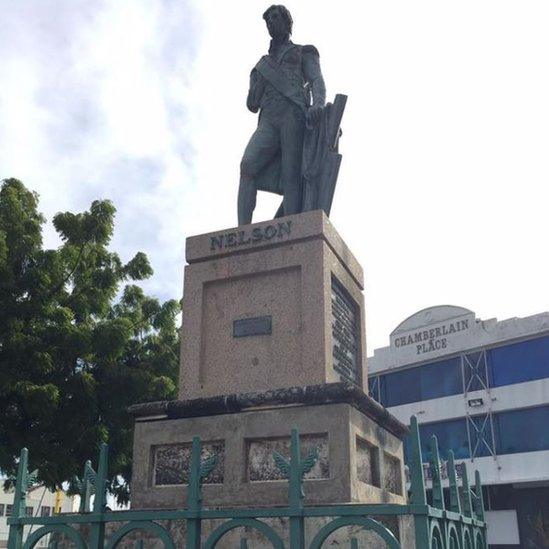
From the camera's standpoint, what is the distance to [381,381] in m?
32.7

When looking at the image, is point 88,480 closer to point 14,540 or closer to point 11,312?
point 14,540

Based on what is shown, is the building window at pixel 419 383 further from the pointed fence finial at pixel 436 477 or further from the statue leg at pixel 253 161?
the pointed fence finial at pixel 436 477

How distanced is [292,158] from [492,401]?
23.8m

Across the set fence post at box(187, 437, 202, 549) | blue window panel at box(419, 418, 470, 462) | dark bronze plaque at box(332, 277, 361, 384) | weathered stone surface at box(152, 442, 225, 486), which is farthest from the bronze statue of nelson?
blue window panel at box(419, 418, 470, 462)

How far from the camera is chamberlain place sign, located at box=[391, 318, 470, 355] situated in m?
30.1

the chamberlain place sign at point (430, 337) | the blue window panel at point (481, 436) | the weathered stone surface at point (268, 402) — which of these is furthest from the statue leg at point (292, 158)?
the chamberlain place sign at point (430, 337)

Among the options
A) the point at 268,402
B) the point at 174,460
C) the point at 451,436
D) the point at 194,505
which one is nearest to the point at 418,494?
the point at 194,505

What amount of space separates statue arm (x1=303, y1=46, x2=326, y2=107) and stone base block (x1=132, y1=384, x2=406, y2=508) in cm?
317

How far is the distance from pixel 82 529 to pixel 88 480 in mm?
1067

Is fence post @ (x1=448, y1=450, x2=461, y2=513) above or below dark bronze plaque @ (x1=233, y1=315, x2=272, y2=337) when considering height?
below

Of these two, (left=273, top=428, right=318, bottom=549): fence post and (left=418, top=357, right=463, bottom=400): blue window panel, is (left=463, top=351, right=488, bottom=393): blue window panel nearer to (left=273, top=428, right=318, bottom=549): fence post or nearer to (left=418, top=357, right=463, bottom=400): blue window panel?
(left=418, top=357, right=463, bottom=400): blue window panel

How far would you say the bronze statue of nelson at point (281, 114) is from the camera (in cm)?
666

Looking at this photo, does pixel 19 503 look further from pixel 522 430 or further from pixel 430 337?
pixel 430 337

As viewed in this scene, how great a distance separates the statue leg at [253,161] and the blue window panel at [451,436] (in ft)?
76.7
